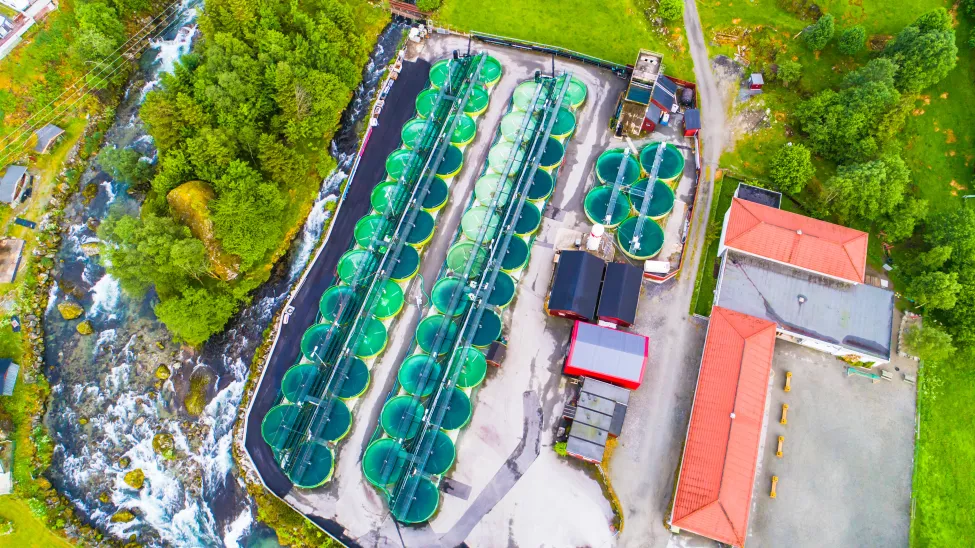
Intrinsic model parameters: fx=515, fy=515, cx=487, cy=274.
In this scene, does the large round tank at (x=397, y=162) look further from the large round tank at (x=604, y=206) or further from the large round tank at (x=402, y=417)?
the large round tank at (x=402, y=417)

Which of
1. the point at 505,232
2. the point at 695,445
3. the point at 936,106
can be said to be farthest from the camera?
the point at 936,106

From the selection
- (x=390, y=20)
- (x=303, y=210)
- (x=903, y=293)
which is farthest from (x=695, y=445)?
(x=390, y=20)

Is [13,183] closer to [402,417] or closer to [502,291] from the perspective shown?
[402,417]

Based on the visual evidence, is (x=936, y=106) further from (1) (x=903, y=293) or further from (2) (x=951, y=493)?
(2) (x=951, y=493)

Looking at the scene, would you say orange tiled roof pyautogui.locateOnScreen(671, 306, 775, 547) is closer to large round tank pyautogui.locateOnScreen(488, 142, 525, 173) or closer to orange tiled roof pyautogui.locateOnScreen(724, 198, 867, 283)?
orange tiled roof pyautogui.locateOnScreen(724, 198, 867, 283)

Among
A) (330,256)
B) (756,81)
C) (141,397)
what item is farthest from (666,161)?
(141,397)

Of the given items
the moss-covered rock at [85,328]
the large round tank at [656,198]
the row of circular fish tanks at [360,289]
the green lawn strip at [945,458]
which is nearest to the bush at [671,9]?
the row of circular fish tanks at [360,289]
